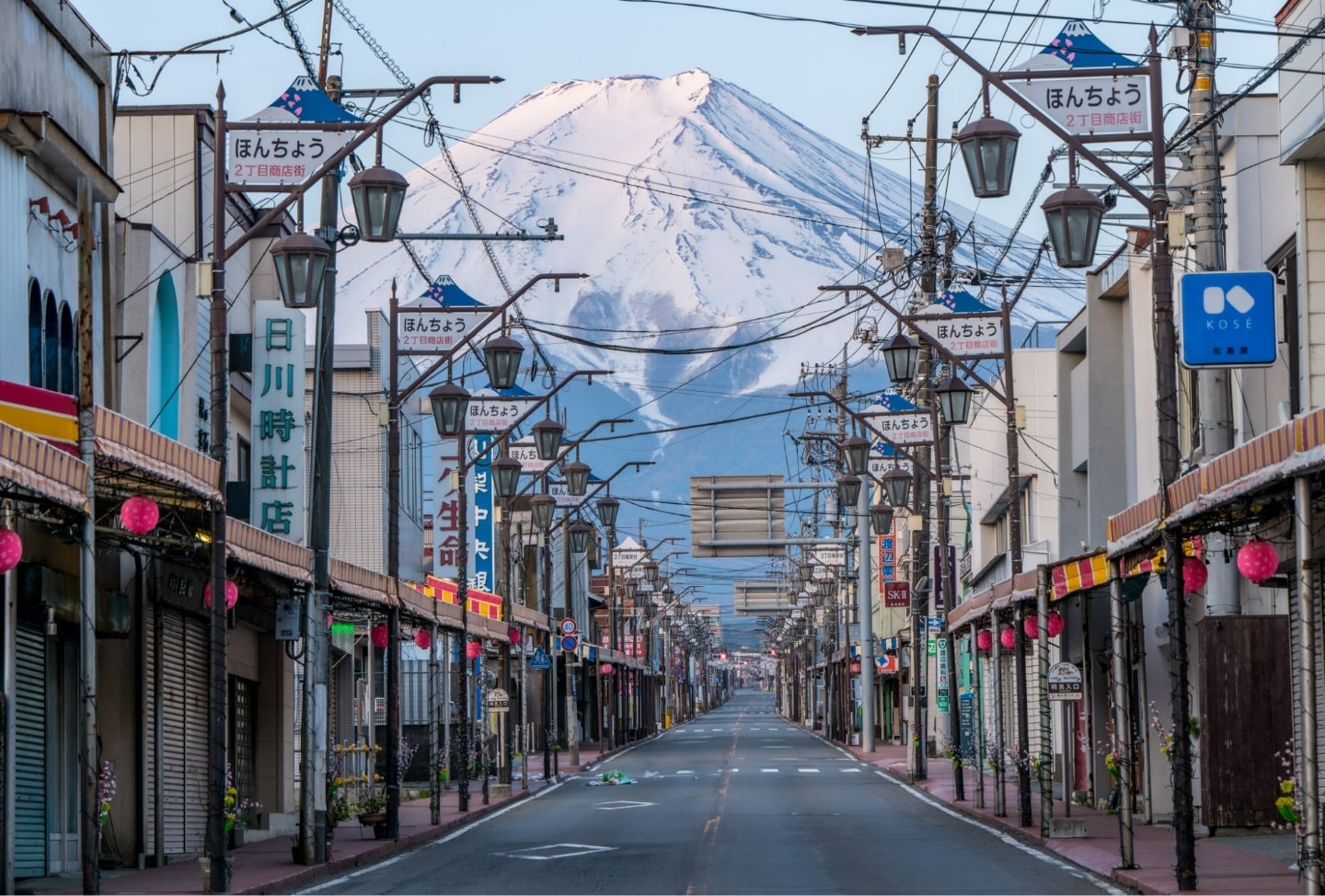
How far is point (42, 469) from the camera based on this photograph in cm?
1472

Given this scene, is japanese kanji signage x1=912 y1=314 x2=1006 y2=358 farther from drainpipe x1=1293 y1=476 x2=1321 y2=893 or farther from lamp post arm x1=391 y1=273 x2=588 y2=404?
drainpipe x1=1293 y1=476 x2=1321 y2=893

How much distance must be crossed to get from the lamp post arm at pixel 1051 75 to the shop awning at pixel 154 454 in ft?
25.8

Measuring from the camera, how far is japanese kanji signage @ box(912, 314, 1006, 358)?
101 ft

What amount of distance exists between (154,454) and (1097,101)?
982 centimetres

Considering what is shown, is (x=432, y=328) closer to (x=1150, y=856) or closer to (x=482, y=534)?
(x=1150, y=856)

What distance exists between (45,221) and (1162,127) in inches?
513

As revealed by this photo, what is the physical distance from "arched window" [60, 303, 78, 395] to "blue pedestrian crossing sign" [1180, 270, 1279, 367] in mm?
13281

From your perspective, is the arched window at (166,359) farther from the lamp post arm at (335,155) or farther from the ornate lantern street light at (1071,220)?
the ornate lantern street light at (1071,220)

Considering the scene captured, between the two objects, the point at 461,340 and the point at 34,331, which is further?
the point at 461,340

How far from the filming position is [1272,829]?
82.6 feet

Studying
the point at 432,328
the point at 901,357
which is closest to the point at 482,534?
the point at 901,357

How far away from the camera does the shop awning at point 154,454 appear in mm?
16391

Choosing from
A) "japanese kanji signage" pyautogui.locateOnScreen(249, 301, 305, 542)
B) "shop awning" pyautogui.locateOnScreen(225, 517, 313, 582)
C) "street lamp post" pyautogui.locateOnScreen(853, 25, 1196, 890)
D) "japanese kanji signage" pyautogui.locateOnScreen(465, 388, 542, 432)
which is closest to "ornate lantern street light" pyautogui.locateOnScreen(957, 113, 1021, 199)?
"street lamp post" pyautogui.locateOnScreen(853, 25, 1196, 890)

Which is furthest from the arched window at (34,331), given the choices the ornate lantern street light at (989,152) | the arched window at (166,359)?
the ornate lantern street light at (989,152)
